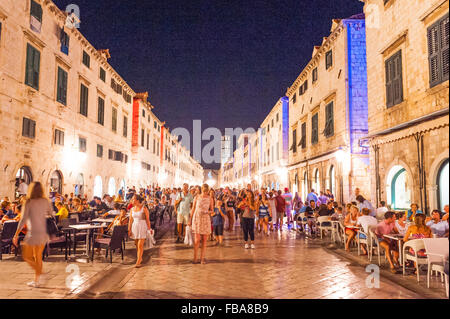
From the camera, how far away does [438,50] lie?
27.9 ft

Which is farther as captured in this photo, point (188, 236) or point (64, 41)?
point (64, 41)

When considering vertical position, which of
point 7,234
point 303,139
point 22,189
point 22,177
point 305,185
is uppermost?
point 303,139

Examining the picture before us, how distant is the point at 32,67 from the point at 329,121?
573 inches

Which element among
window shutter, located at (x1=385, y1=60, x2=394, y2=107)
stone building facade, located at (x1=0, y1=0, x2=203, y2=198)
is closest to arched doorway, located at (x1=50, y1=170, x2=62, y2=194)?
stone building facade, located at (x1=0, y1=0, x2=203, y2=198)

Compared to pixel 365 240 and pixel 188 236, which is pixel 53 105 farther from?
pixel 365 240

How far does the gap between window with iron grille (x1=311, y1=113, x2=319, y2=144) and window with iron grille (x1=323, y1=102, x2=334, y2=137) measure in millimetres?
1691

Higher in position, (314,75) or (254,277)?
(314,75)

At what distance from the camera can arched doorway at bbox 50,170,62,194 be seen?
1514 centimetres

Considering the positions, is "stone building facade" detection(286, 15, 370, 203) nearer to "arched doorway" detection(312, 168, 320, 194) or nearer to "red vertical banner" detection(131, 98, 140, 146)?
"arched doorway" detection(312, 168, 320, 194)

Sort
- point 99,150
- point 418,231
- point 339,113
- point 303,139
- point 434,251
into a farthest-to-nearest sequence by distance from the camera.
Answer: point 303,139 → point 99,150 → point 339,113 → point 418,231 → point 434,251

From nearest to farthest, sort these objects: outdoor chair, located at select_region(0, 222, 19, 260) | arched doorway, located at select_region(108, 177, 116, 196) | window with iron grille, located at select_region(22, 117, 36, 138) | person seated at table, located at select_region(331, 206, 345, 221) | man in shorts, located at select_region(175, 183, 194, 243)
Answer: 1. outdoor chair, located at select_region(0, 222, 19, 260)
2. man in shorts, located at select_region(175, 183, 194, 243)
3. person seated at table, located at select_region(331, 206, 345, 221)
4. window with iron grille, located at select_region(22, 117, 36, 138)
5. arched doorway, located at select_region(108, 177, 116, 196)

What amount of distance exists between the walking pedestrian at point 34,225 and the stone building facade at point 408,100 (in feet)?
27.5

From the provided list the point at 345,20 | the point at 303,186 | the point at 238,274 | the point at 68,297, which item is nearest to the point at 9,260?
the point at 68,297
